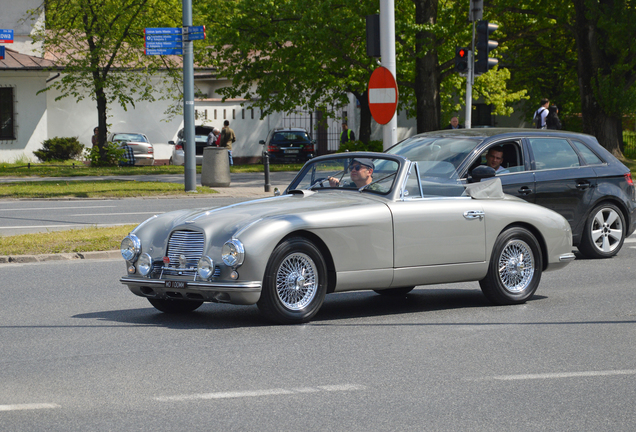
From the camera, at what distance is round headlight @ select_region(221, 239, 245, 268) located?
7.01m

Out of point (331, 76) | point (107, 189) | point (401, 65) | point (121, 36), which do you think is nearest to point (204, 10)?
point (121, 36)

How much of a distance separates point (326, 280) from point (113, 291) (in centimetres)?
293

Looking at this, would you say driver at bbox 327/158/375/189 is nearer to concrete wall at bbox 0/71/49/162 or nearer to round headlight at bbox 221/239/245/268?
round headlight at bbox 221/239/245/268

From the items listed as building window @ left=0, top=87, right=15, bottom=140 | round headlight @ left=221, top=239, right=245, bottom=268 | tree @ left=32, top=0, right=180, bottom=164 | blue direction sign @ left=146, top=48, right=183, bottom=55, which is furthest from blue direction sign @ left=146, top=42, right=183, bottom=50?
building window @ left=0, top=87, right=15, bottom=140

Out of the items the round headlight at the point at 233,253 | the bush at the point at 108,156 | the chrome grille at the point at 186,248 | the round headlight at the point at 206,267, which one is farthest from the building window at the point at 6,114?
the round headlight at the point at 233,253

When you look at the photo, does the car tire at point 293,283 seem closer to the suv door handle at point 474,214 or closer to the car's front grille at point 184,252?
the car's front grille at point 184,252

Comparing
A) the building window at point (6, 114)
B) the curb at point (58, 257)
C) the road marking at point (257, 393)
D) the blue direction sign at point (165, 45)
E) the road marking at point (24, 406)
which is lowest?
the road marking at point (257, 393)

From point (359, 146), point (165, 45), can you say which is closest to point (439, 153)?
point (165, 45)

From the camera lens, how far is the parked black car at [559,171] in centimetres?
1120

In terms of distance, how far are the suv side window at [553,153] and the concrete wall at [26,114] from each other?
3173cm

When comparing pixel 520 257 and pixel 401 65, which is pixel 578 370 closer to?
pixel 520 257

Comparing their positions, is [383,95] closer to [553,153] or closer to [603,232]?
[553,153]

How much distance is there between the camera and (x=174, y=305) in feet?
26.7

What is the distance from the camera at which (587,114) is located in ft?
101
